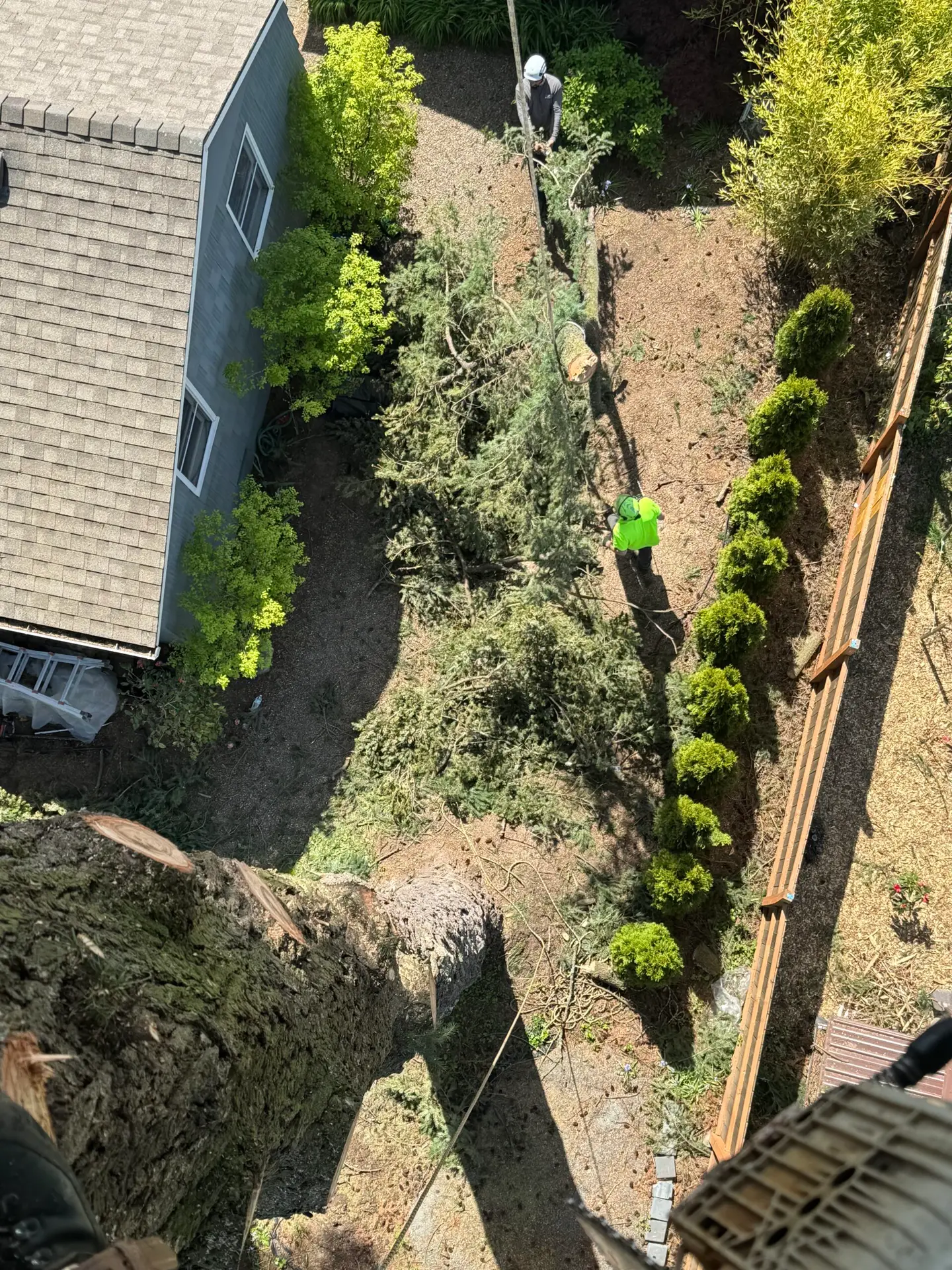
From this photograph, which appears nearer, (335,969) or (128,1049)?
(128,1049)

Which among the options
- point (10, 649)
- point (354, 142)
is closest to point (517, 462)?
point (354, 142)

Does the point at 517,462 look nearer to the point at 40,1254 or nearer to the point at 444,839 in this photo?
the point at 444,839

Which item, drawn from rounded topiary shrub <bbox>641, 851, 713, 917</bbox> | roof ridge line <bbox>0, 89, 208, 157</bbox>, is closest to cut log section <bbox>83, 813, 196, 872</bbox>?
roof ridge line <bbox>0, 89, 208, 157</bbox>

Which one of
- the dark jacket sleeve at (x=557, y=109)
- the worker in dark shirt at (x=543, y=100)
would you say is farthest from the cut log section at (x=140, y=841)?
the dark jacket sleeve at (x=557, y=109)

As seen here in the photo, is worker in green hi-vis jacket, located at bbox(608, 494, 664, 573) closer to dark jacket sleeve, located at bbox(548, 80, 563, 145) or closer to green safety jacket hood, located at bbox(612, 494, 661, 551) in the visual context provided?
green safety jacket hood, located at bbox(612, 494, 661, 551)

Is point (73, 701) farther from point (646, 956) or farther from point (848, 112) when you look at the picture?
point (848, 112)

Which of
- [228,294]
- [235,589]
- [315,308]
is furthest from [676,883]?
[228,294]
